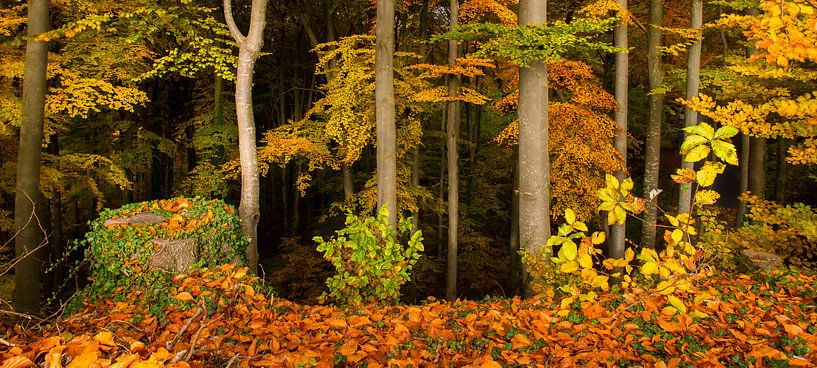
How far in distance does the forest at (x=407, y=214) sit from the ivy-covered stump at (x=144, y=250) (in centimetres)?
3

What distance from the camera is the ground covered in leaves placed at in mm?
2707

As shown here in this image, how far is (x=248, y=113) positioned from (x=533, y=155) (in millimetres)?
5078

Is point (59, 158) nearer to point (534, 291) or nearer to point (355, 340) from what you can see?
point (355, 340)

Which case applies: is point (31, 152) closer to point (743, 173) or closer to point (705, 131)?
point (705, 131)

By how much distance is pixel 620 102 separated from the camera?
10.5m

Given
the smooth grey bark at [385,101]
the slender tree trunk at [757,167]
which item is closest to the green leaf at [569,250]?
the smooth grey bark at [385,101]

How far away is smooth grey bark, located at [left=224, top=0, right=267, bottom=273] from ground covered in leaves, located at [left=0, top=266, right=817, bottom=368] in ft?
7.39

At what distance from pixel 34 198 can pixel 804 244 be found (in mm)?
12832

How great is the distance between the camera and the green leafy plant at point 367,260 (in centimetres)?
606

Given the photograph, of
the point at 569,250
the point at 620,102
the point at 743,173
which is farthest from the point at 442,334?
the point at 743,173

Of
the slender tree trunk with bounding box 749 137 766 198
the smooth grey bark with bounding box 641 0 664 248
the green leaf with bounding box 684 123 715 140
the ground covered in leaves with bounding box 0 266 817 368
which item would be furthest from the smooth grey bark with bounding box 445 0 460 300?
the green leaf with bounding box 684 123 715 140

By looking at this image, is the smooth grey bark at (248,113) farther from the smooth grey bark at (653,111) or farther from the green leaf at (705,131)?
the smooth grey bark at (653,111)

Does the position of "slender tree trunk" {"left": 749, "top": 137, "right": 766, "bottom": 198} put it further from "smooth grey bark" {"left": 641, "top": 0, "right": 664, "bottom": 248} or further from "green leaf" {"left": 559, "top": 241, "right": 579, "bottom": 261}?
"green leaf" {"left": 559, "top": 241, "right": 579, "bottom": 261}

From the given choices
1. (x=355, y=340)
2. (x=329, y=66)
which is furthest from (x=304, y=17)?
(x=355, y=340)
